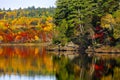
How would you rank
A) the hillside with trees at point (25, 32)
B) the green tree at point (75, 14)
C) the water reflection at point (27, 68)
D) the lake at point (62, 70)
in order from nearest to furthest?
the lake at point (62, 70)
the water reflection at point (27, 68)
the green tree at point (75, 14)
the hillside with trees at point (25, 32)

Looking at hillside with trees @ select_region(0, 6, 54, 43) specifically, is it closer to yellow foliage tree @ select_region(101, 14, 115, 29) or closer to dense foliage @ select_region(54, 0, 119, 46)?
dense foliage @ select_region(54, 0, 119, 46)

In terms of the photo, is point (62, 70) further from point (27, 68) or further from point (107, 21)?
point (107, 21)

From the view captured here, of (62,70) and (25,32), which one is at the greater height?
(62,70)

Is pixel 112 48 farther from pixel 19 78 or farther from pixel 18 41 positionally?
pixel 18 41

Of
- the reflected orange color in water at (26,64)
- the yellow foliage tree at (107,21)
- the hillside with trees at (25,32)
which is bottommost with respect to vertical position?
the hillside with trees at (25,32)

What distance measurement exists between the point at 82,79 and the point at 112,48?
32874 mm

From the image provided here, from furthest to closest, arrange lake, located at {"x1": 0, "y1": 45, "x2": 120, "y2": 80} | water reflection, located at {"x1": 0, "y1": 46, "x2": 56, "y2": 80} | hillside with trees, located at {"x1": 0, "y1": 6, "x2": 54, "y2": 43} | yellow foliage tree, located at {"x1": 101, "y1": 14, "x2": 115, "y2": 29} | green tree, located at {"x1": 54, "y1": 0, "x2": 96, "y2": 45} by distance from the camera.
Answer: hillside with trees, located at {"x1": 0, "y1": 6, "x2": 54, "y2": 43} → green tree, located at {"x1": 54, "y1": 0, "x2": 96, "y2": 45} → yellow foliage tree, located at {"x1": 101, "y1": 14, "x2": 115, "y2": 29} → water reflection, located at {"x1": 0, "y1": 46, "x2": 56, "y2": 80} → lake, located at {"x1": 0, "y1": 45, "x2": 120, "y2": 80}

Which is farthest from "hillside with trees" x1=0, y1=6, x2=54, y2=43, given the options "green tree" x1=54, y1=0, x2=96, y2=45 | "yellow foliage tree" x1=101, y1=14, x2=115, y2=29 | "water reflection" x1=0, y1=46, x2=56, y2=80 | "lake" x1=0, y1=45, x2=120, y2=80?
"lake" x1=0, y1=45, x2=120, y2=80

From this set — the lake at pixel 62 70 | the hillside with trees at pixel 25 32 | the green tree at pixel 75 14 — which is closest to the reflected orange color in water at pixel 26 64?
the lake at pixel 62 70

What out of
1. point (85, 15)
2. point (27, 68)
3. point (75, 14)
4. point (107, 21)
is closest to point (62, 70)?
point (27, 68)

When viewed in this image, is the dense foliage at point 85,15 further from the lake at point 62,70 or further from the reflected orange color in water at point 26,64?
the lake at point 62,70

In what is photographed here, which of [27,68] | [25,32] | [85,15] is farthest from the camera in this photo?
[25,32]

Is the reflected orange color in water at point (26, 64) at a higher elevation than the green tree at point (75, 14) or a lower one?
lower

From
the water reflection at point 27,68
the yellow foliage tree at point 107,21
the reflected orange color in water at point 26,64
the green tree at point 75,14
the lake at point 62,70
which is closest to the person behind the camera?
the lake at point 62,70
